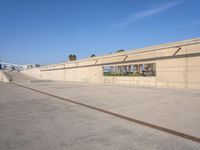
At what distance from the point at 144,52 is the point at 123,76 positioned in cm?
460

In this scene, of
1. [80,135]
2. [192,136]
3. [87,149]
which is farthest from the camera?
[80,135]

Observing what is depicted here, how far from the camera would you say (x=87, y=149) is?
13.7ft

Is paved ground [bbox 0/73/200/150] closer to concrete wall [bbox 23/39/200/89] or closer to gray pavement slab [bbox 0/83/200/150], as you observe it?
gray pavement slab [bbox 0/83/200/150]

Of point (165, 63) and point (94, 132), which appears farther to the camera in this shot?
point (165, 63)

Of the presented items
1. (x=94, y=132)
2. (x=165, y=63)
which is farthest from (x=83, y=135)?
(x=165, y=63)

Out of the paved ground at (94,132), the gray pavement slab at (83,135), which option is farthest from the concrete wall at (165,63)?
the gray pavement slab at (83,135)

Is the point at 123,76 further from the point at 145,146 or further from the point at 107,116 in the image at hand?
the point at 145,146

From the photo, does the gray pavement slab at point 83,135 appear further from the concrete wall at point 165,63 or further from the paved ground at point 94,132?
the concrete wall at point 165,63

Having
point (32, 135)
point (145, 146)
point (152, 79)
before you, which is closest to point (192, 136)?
point (145, 146)

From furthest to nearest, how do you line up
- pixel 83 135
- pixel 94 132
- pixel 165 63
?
1. pixel 165 63
2. pixel 94 132
3. pixel 83 135

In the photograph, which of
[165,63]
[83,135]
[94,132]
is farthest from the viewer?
[165,63]

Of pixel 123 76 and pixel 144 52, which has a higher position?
pixel 144 52

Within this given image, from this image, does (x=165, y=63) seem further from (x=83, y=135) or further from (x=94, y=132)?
(x=83, y=135)

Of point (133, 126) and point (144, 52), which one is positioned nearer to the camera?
point (133, 126)
